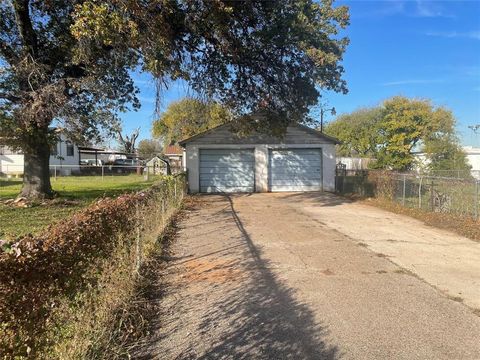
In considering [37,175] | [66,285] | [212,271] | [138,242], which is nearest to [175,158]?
[37,175]

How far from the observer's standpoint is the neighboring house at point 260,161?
69.9ft

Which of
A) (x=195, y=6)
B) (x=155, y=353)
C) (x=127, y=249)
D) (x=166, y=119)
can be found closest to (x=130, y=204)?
(x=127, y=249)

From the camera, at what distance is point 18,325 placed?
2.47 meters

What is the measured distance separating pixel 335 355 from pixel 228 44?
10.0 meters

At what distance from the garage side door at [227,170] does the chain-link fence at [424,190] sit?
522 cm

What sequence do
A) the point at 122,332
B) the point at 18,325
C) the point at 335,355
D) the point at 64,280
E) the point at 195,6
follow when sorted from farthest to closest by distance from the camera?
the point at 195,6 → the point at 122,332 → the point at 335,355 → the point at 64,280 → the point at 18,325

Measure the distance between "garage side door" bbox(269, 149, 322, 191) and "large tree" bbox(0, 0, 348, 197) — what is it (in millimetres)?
6308

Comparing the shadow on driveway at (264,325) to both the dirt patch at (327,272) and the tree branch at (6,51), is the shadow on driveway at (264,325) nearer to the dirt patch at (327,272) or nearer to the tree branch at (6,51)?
the dirt patch at (327,272)

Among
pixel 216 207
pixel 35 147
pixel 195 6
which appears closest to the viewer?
pixel 195 6

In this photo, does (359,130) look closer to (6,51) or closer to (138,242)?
(6,51)

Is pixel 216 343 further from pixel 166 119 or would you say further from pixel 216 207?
pixel 166 119

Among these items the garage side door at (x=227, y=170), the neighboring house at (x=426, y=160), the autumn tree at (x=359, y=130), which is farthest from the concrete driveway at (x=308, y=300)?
the autumn tree at (x=359, y=130)

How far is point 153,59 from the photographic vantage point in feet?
32.8

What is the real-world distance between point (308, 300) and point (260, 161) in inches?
658
